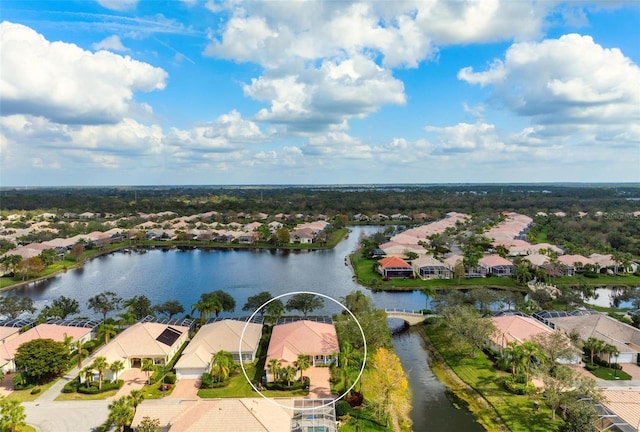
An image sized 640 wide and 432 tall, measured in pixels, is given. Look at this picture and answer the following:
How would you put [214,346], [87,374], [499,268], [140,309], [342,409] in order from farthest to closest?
[499,268] → [140,309] → [214,346] → [87,374] → [342,409]

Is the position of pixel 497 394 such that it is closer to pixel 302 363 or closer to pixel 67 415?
pixel 302 363

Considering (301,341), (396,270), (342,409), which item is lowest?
(342,409)

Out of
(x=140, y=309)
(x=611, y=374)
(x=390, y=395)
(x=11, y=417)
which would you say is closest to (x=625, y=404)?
(x=611, y=374)

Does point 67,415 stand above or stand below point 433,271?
below

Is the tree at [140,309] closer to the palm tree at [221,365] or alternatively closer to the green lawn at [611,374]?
the palm tree at [221,365]

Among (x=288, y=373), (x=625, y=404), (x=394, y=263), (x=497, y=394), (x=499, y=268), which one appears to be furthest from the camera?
(x=394, y=263)

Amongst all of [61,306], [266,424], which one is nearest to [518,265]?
[266,424]

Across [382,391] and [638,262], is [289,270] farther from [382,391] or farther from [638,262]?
[638,262]

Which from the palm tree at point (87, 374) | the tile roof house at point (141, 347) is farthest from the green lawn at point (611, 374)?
the palm tree at point (87, 374)
